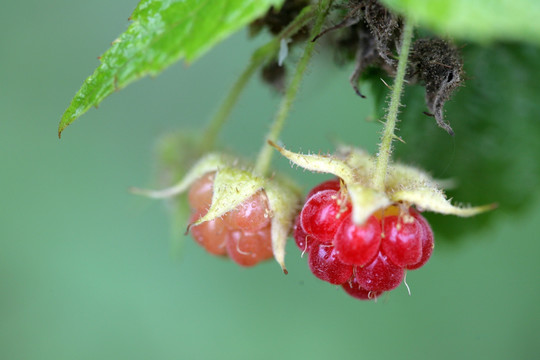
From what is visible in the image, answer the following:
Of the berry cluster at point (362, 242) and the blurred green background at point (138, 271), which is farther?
the blurred green background at point (138, 271)

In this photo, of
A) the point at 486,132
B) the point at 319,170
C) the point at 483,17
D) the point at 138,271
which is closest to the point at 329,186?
the point at 319,170

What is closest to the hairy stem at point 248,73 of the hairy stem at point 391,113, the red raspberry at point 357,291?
the hairy stem at point 391,113

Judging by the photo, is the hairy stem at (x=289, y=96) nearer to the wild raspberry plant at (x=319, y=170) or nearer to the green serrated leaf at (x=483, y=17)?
the wild raspberry plant at (x=319, y=170)

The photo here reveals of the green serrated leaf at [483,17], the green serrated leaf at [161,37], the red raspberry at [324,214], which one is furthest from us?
the red raspberry at [324,214]

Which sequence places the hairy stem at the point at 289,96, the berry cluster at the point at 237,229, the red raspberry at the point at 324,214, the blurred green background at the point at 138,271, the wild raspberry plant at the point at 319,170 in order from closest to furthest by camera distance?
the wild raspberry plant at the point at 319,170, the red raspberry at the point at 324,214, the hairy stem at the point at 289,96, the berry cluster at the point at 237,229, the blurred green background at the point at 138,271

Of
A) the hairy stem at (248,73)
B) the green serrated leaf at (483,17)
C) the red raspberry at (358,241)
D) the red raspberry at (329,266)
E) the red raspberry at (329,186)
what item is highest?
the hairy stem at (248,73)

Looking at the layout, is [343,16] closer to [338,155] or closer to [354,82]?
[354,82]

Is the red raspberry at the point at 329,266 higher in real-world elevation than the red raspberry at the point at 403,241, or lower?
lower
